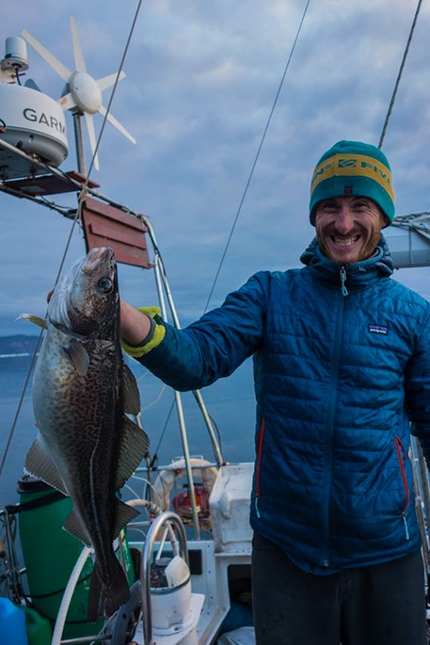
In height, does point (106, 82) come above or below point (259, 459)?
above

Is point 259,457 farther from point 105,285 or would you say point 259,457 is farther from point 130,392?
point 105,285

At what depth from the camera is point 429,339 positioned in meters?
1.91

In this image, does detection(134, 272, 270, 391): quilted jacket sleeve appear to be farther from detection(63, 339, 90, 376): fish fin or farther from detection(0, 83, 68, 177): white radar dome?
detection(0, 83, 68, 177): white radar dome

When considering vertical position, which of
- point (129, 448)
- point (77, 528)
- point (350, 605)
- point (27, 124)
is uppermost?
point (27, 124)

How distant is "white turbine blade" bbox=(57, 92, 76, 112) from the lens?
394 cm

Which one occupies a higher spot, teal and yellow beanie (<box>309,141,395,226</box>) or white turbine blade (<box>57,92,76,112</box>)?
white turbine blade (<box>57,92,76,112</box>)

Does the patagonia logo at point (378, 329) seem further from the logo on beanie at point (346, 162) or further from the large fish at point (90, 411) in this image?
the large fish at point (90, 411)

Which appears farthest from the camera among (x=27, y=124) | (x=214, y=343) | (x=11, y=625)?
(x=27, y=124)

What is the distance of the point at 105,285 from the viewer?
1508mm

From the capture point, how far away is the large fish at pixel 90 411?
1495 mm

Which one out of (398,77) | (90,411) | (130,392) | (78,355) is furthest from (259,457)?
(398,77)

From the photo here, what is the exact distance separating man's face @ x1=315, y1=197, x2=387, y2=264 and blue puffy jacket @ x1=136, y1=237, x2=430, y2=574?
6 centimetres

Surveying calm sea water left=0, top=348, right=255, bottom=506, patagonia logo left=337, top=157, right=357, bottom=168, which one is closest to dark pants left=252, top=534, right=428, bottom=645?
patagonia logo left=337, top=157, right=357, bottom=168

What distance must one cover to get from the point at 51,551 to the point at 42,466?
5.95 feet
